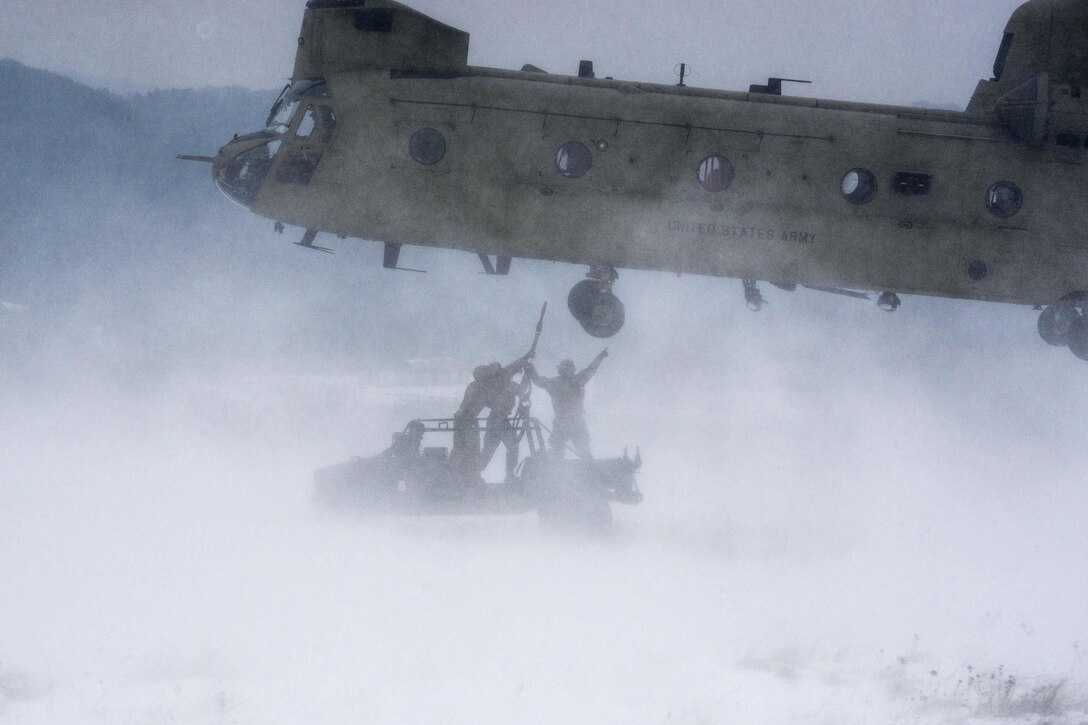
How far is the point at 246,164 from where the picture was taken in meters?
9.57

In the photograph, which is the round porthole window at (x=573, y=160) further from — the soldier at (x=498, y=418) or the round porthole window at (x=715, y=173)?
the soldier at (x=498, y=418)

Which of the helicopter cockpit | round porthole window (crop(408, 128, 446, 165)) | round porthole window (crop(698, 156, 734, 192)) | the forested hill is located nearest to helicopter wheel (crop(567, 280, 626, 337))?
round porthole window (crop(698, 156, 734, 192))

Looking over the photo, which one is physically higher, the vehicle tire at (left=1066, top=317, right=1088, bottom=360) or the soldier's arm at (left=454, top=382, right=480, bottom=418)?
the vehicle tire at (left=1066, top=317, right=1088, bottom=360)

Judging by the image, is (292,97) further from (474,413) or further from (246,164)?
(474,413)

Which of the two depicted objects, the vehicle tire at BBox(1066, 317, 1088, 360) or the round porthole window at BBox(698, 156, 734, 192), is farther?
the vehicle tire at BBox(1066, 317, 1088, 360)

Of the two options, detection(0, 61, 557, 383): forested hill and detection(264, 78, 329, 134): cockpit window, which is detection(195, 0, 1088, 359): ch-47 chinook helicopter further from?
detection(0, 61, 557, 383): forested hill

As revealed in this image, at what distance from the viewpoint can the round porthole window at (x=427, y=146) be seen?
29.9 ft

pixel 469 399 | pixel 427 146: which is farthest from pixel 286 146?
pixel 469 399

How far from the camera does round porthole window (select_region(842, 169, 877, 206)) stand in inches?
366

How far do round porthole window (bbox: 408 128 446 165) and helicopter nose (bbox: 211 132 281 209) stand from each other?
1489mm

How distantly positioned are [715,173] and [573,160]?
146 cm

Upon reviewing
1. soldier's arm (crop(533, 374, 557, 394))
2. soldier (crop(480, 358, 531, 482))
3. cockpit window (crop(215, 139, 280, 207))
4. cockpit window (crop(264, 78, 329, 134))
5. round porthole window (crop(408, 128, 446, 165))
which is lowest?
soldier (crop(480, 358, 531, 482))

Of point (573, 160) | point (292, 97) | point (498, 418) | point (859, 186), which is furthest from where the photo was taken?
point (498, 418)

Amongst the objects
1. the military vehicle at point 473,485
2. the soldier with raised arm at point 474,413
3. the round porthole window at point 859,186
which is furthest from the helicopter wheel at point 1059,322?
the soldier with raised arm at point 474,413
